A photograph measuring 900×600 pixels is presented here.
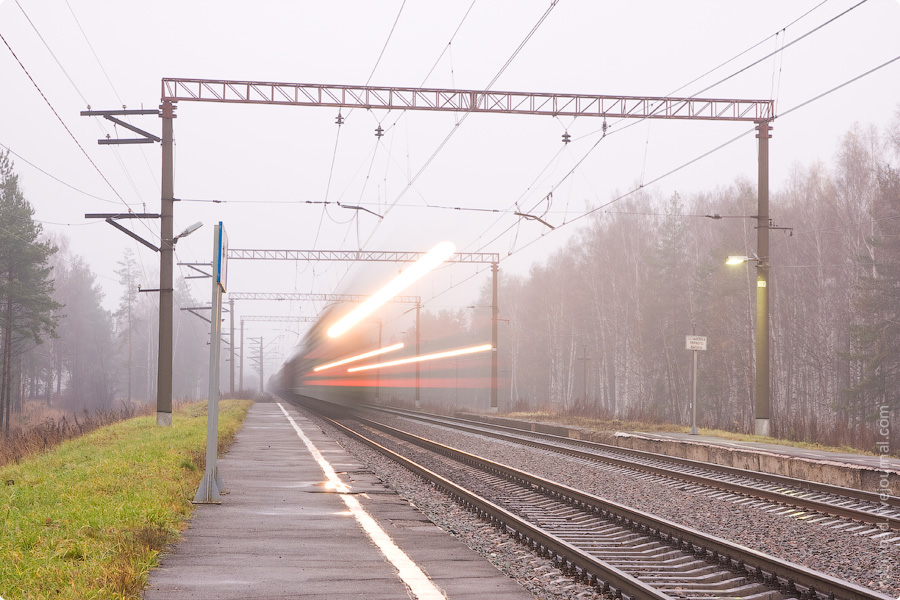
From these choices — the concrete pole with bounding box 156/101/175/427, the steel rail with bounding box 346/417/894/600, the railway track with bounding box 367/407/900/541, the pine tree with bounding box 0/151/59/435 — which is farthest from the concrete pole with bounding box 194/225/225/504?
the pine tree with bounding box 0/151/59/435

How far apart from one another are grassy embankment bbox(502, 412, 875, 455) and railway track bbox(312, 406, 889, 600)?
9.76 m

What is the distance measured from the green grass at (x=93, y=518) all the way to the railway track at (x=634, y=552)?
3.65m

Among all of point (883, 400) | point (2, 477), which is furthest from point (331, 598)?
point (883, 400)

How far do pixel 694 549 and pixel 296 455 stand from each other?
445 inches

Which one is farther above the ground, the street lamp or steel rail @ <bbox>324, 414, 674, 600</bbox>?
the street lamp

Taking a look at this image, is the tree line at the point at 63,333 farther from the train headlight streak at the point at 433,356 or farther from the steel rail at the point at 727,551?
the steel rail at the point at 727,551

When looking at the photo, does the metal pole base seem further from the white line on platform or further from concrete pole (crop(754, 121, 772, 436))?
concrete pole (crop(754, 121, 772, 436))

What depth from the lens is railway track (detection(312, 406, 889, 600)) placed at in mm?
6918

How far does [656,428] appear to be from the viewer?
90.8 feet

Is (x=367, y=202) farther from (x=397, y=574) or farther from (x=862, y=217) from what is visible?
(x=397, y=574)

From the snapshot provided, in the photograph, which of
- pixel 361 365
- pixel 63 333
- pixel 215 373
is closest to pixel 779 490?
pixel 215 373

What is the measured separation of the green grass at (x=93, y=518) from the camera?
20.6 ft

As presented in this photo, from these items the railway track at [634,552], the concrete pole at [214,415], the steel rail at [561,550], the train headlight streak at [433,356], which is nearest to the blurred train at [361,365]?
the train headlight streak at [433,356]

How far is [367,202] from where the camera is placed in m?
35.4
